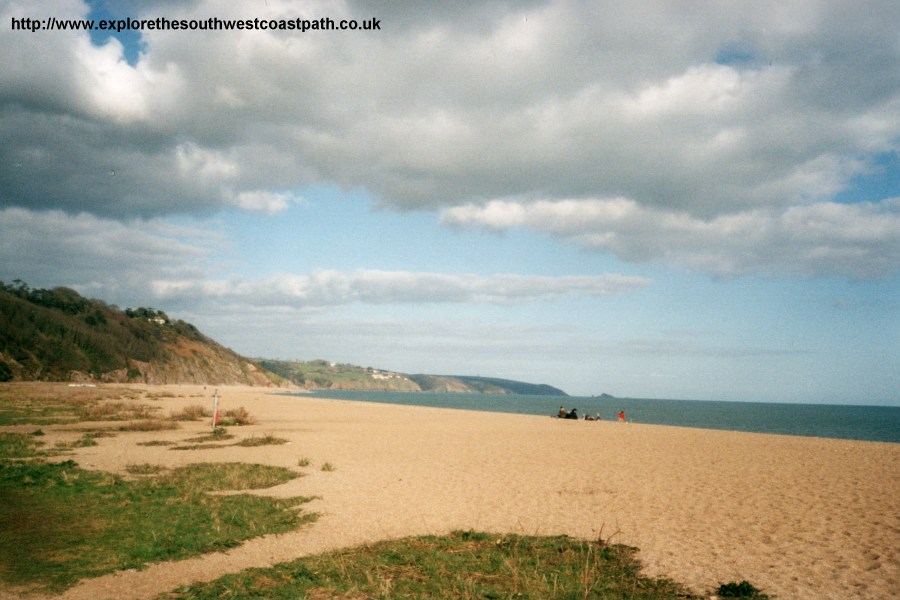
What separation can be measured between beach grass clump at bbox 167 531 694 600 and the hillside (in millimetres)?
90547

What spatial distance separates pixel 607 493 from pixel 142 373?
124060 mm

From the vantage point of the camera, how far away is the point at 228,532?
1055 cm

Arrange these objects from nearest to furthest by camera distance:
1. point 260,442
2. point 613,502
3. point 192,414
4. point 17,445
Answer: point 613,502
point 17,445
point 260,442
point 192,414

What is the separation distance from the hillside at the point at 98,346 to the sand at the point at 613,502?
79667mm

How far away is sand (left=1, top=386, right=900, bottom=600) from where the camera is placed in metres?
9.10

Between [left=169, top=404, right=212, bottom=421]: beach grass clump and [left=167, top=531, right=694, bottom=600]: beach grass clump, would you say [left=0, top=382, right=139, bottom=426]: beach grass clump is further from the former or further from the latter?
[left=167, top=531, right=694, bottom=600]: beach grass clump

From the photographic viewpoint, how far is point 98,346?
109 meters

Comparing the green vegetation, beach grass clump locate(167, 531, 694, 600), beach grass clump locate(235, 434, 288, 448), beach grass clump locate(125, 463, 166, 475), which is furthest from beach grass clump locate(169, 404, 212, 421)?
beach grass clump locate(167, 531, 694, 600)

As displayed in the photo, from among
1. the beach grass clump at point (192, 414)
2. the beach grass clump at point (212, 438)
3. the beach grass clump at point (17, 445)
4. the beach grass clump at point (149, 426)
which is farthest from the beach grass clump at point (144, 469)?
the beach grass clump at point (192, 414)

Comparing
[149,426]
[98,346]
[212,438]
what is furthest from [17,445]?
[98,346]

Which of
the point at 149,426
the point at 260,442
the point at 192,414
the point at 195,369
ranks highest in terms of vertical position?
the point at 260,442

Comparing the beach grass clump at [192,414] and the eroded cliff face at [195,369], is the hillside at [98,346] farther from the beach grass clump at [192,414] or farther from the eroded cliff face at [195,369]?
the beach grass clump at [192,414]

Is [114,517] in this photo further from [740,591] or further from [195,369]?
[195,369]

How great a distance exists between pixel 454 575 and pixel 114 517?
779cm
